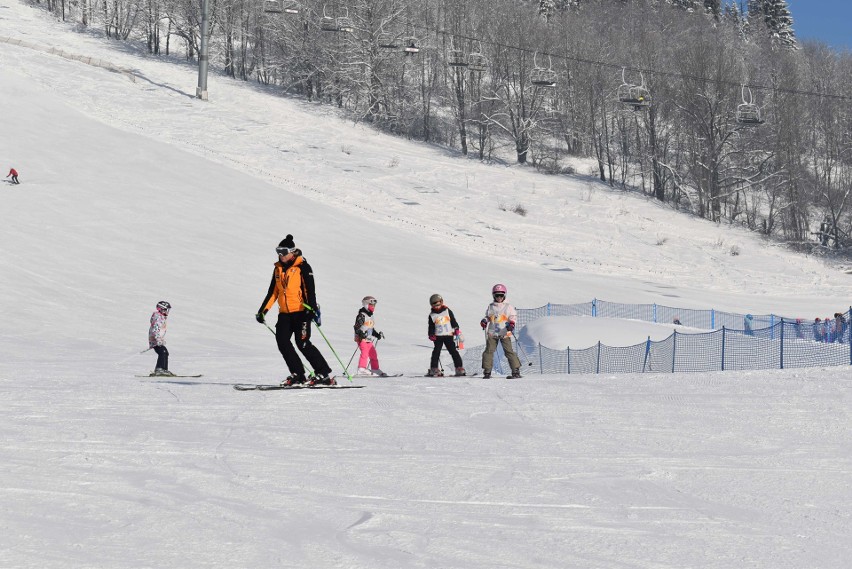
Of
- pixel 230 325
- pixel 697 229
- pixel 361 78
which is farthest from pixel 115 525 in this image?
pixel 361 78

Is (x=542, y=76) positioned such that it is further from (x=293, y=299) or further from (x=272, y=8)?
(x=293, y=299)

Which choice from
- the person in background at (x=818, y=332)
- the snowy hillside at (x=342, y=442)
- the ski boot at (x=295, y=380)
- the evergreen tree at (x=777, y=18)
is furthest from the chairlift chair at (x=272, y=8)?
the evergreen tree at (x=777, y=18)

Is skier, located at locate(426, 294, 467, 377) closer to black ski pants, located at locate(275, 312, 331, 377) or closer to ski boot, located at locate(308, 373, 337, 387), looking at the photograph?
ski boot, located at locate(308, 373, 337, 387)

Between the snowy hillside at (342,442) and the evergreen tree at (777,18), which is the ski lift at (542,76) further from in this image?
the evergreen tree at (777,18)

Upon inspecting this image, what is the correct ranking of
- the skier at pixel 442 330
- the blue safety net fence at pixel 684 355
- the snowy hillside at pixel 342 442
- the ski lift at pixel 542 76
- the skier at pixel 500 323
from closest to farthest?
the snowy hillside at pixel 342 442
the skier at pixel 500 323
the skier at pixel 442 330
the blue safety net fence at pixel 684 355
the ski lift at pixel 542 76

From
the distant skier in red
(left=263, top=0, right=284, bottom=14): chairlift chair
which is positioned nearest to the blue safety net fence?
the distant skier in red

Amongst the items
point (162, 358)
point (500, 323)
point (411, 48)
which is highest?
point (411, 48)

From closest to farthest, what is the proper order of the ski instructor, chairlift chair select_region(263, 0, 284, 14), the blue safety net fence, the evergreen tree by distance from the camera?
the ski instructor < the blue safety net fence < chairlift chair select_region(263, 0, 284, 14) < the evergreen tree

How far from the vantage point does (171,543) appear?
471 cm

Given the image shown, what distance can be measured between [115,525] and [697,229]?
52.9m

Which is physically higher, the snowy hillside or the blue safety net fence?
the snowy hillside

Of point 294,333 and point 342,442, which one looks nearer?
point 342,442

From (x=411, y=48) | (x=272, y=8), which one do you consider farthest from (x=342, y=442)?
(x=272, y=8)

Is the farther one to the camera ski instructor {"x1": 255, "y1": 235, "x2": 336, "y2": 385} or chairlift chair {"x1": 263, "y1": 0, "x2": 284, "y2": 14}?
chairlift chair {"x1": 263, "y1": 0, "x2": 284, "y2": 14}
